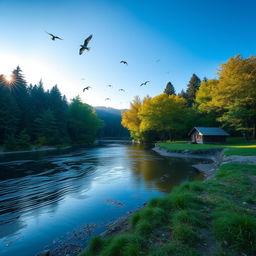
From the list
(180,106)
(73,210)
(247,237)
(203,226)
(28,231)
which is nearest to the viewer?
(247,237)

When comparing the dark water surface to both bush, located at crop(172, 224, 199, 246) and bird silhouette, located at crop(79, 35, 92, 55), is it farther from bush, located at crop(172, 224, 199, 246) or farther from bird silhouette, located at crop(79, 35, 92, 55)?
bird silhouette, located at crop(79, 35, 92, 55)

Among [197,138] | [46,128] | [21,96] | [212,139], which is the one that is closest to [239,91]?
[212,139]

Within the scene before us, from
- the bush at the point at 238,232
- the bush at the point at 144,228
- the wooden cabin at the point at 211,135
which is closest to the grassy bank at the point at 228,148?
the wooden cabin at the point at 211,135

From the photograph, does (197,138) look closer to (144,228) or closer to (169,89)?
(144,228)

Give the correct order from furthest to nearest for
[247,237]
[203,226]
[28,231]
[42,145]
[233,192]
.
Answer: [42,145] → [233,192] → [28,231] → [203,226] → [247,237]

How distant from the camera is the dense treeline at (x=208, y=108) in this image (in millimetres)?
28219

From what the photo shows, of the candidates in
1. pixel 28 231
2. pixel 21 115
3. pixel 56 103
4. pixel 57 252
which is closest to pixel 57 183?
pixel 28 231

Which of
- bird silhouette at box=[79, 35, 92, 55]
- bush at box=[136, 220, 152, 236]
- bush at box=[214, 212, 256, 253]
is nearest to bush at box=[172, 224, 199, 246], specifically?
bush at box=[214, 212, 256, 253]

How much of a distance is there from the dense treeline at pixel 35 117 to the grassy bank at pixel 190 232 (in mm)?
33777

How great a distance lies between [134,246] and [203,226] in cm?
174

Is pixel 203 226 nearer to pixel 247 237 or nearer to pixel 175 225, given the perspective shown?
pixel 175 225

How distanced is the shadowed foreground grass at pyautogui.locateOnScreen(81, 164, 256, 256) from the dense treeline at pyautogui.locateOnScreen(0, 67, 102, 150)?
3375 cm

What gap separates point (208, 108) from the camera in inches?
1393

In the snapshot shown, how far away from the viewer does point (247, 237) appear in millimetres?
2605
